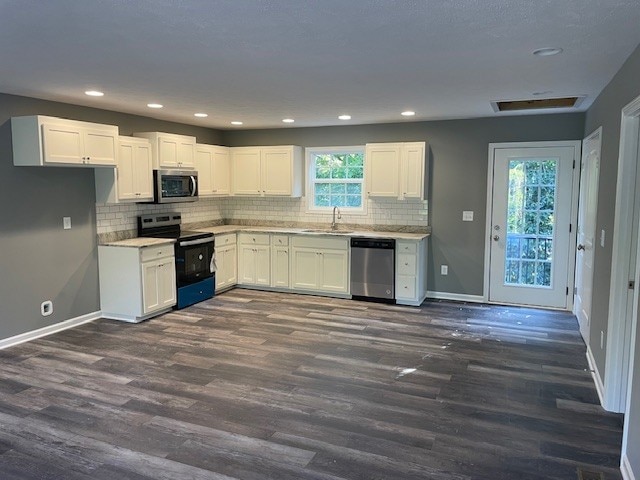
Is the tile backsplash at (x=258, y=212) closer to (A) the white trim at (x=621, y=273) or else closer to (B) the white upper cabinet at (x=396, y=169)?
(B) the white upper cabinet at (x=396, y=169)

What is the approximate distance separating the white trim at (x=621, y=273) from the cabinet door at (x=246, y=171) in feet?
16.2

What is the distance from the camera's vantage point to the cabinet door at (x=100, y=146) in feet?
15.9

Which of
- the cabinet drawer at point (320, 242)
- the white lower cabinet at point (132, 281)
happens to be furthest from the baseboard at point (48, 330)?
the cabinet drawer at point (320, 242)

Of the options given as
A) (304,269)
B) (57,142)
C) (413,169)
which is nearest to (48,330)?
(57,142)

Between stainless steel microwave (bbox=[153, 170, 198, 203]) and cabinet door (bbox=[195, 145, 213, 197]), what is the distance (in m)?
0.16

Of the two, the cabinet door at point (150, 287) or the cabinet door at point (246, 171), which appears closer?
the cabinet door at point (150, 287)

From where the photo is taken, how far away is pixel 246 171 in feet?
23.7

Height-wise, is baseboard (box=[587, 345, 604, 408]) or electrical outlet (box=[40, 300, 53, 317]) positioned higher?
electrical outlet (box=[40, 300, 53, 317])

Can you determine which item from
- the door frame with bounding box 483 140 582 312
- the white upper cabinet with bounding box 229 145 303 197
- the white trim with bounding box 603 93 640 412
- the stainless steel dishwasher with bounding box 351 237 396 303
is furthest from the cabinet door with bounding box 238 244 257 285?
the white trim with bounding box 603 93 640 412

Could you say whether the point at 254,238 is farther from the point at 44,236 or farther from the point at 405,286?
the point at 44,236

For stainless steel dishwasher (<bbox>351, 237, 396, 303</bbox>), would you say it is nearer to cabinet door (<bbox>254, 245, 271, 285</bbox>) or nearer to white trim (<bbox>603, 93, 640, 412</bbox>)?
cabinet door (<bbox>254, 245, 271, 285</bbox>)

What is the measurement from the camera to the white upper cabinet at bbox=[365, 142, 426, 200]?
243 inches

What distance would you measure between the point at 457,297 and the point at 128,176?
4.42 metres

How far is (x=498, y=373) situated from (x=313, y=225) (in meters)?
3.83
